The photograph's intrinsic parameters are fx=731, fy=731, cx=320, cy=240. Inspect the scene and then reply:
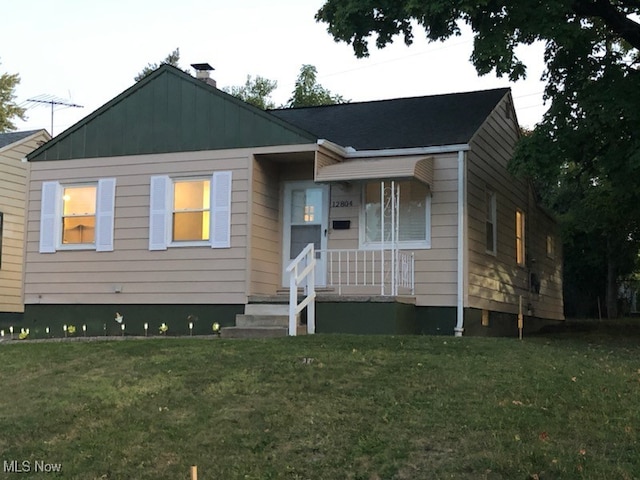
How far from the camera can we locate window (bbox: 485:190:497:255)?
502 inches

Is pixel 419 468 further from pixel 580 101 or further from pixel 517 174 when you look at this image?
pixel 580 101

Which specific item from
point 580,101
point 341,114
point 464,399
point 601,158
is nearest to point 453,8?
point 580,101

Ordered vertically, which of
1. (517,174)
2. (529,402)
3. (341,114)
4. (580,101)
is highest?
(341,114)

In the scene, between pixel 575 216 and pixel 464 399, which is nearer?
pixel 464 399

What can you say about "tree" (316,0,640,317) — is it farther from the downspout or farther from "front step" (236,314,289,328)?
"front step" (236,314,289,328)

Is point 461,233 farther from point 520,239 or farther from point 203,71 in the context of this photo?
point 203,71

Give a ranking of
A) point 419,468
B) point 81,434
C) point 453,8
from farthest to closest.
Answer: point 453,8 → point 81,434 → point 419,468

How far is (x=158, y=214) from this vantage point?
1213 centimetres

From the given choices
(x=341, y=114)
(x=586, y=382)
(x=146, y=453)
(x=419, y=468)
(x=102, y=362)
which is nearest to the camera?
(x=419, y=468)

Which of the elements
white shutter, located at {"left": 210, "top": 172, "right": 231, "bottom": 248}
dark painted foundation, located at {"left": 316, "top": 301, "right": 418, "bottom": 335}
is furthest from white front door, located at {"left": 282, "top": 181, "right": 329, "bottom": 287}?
dark painted foundation, located at {"left": 316, "top": 301, "right": 418, "bottom": 335}

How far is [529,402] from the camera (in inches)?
230

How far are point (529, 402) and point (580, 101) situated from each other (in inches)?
226

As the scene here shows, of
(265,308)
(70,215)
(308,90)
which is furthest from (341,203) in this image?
(308,90)

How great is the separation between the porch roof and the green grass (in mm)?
3335
